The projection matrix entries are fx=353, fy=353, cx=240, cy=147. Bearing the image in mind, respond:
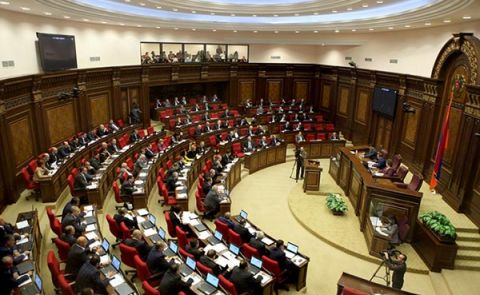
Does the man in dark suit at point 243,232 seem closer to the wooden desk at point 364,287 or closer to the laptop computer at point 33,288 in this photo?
the wooden desk at point 364,287

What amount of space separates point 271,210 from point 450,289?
5.15 m

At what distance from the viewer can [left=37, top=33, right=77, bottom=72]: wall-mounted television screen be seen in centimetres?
1113

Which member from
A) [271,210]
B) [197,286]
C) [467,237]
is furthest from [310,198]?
[197,286]

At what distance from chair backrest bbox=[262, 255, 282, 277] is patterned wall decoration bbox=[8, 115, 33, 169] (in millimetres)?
7328

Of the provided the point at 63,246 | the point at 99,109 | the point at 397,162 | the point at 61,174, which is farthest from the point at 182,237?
the point at 99,109

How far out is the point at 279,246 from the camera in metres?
6.98

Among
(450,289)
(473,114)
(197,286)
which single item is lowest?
(450,289)

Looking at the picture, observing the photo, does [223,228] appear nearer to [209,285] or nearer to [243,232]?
[243,232]

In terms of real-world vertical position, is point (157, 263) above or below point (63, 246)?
below

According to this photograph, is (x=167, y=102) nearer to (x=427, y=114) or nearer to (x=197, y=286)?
(x=427, y=114)

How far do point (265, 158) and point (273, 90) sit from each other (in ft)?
22.9

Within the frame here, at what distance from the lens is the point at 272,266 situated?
21.9 ft

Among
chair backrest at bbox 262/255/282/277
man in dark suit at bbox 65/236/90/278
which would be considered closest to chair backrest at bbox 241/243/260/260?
chair backrest at bbox 262/255/282/277

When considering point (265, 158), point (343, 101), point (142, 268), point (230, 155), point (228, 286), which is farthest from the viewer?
point (343, 101)
